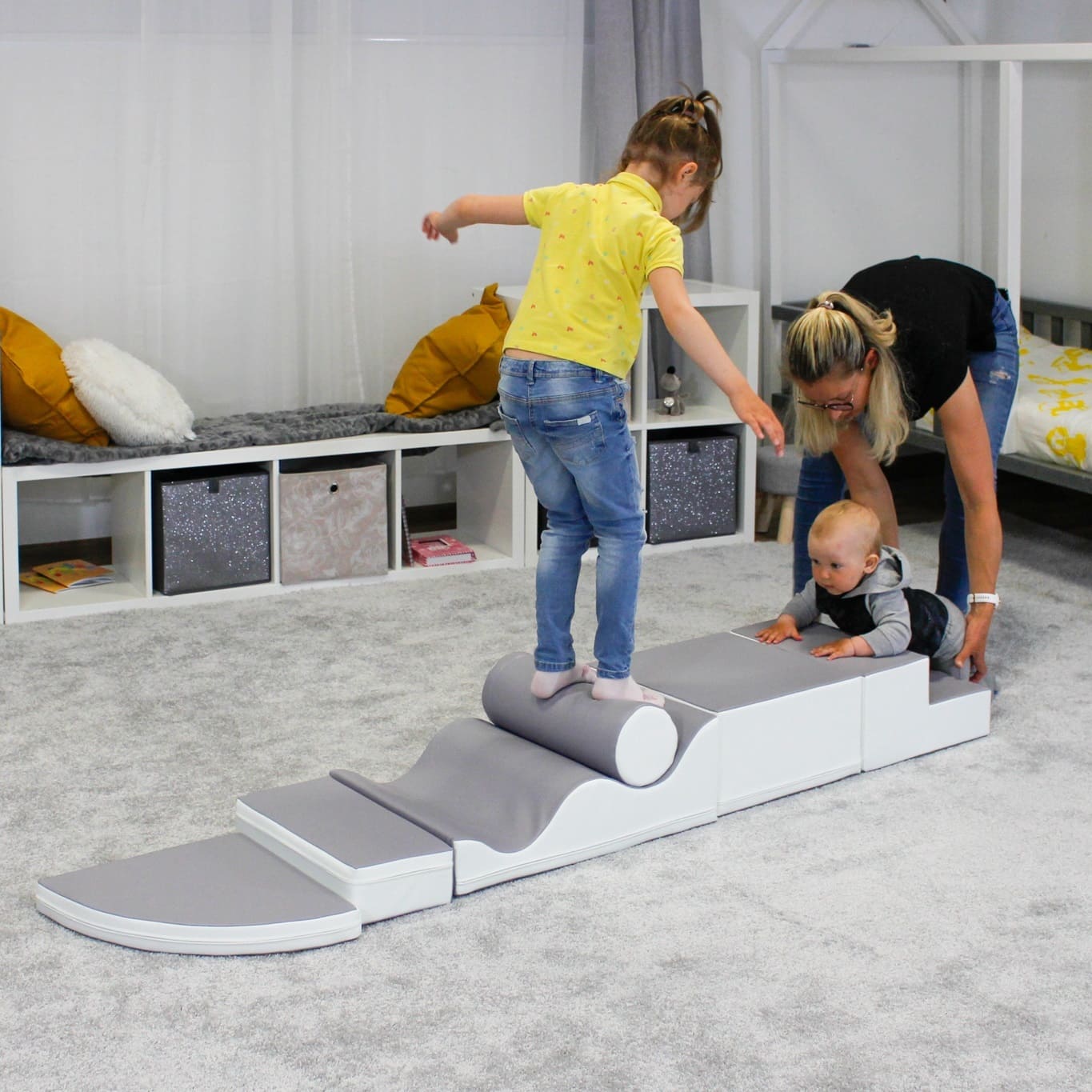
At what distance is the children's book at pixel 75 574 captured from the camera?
3.39 m

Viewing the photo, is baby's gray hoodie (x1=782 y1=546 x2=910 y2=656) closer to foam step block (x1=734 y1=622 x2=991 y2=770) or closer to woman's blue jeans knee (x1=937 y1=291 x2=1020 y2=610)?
foam step block (x1=734 y1=622 x2=991 y2=770)

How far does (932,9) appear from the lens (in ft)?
15.1

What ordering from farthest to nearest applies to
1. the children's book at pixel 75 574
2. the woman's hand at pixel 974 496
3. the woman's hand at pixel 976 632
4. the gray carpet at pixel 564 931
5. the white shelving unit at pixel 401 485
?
the children's book at pixel 75 574 → the white shelving unit at pixel 401 485 → the woman's hand at pixel 976 632 → the woman's hand at pixel 974 496 → the gray carpet at pixel 564 931

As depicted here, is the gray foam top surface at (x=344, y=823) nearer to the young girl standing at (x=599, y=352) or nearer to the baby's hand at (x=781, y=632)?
the young girl standing at (x=599, y=352)

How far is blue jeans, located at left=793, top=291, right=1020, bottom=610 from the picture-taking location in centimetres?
274

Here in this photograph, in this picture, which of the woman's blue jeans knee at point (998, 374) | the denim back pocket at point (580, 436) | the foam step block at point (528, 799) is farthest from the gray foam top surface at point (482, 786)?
the woman's blue jeans knee at point (998, 374)

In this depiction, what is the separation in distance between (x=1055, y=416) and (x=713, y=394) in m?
0.92

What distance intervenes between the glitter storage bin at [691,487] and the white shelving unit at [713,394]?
0.9 inches

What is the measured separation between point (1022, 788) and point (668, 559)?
1.53 metres

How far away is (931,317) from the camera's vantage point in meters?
2.53

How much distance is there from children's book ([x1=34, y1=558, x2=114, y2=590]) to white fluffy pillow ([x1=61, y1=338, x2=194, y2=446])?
355mm

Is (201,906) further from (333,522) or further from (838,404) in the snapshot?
(333,522)

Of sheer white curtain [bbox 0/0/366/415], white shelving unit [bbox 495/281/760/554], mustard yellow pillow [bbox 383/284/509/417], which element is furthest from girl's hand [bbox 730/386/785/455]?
sheer white curtain [bbox 0/0/366/415]

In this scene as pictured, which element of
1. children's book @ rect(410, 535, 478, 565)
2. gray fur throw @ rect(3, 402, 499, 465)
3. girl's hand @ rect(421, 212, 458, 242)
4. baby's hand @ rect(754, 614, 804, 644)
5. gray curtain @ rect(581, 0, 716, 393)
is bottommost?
baby's hand @ rect(754, 614, 804, 644)
